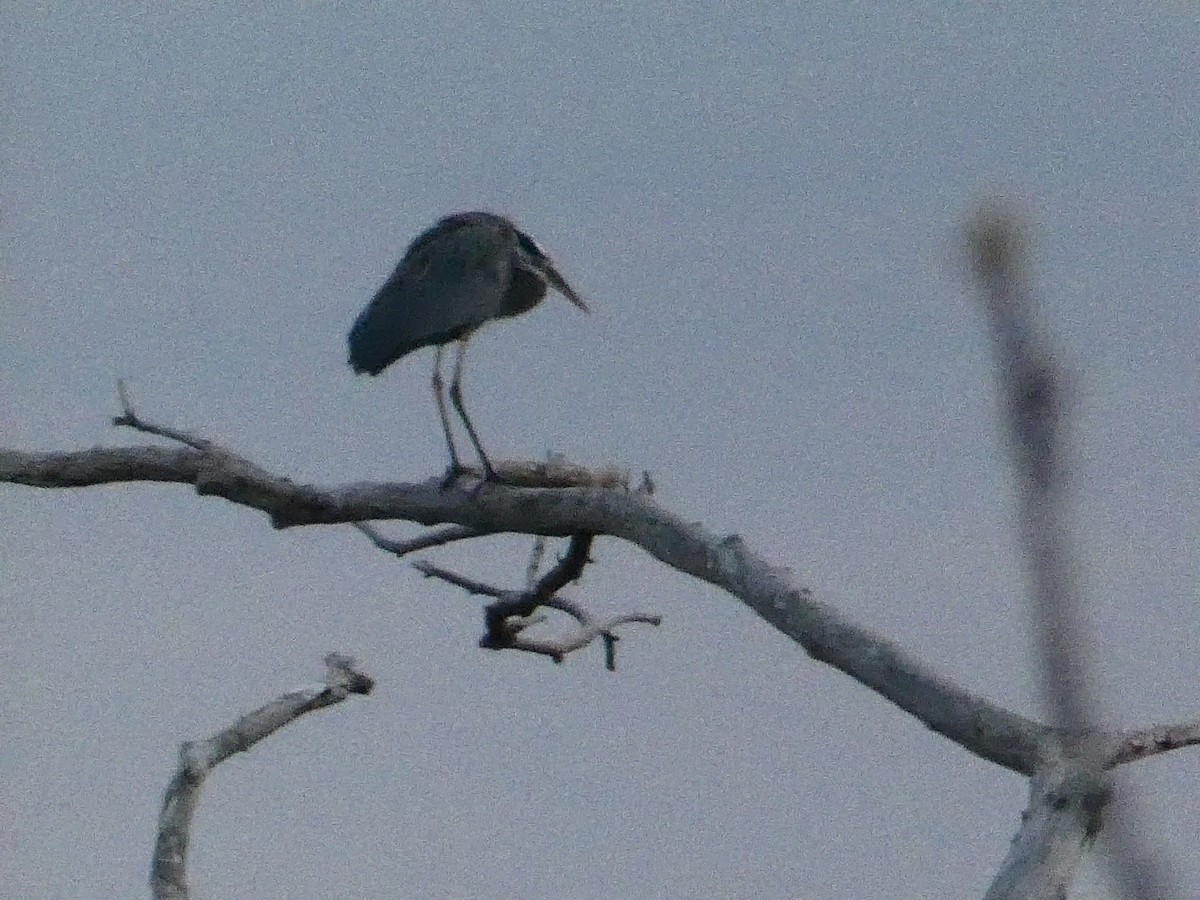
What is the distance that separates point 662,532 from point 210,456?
166cm

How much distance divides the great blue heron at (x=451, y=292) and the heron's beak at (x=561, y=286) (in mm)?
32

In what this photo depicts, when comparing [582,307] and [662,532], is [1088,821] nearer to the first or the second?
[662,532]

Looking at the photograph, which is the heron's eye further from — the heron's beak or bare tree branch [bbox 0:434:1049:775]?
bare tree branch [bbox 0:434:1049:775]

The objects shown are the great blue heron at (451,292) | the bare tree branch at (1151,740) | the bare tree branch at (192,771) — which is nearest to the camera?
the bare tree branch at (1151,740)

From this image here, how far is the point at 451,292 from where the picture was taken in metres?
7.14

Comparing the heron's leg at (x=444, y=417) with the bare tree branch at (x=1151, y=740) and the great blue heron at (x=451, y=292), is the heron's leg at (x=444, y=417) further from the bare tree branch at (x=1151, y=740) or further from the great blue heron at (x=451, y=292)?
the bare tree branch at (x=1151, y=740)

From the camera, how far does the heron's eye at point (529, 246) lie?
306 inches

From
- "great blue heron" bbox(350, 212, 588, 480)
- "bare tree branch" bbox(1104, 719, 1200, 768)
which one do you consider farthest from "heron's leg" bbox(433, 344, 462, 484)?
"bare tree branch" bbox(1104, 719, 1200, 768)

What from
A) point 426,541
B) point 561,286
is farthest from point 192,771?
point 561,286

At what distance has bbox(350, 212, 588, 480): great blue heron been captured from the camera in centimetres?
696

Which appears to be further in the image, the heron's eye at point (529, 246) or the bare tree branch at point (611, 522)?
the heron's eye at point (529, 246)

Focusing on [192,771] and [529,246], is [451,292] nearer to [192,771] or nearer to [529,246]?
[529,246]

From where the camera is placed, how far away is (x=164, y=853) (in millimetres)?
4824

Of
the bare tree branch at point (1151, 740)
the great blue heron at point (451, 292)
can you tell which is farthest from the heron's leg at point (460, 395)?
the bare tree branch at point (1151, 740)
